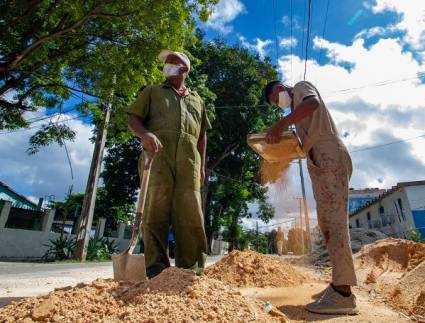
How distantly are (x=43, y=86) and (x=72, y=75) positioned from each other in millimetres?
784

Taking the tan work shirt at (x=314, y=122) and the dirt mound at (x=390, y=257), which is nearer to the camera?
the tan work shirt at (x=314, y=122)

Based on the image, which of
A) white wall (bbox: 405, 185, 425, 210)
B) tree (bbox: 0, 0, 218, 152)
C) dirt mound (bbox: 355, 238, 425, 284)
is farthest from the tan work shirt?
white wall (bbox: 405, 185, 425, 210)

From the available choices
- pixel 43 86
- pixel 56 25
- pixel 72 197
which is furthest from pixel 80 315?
pixel 72 197

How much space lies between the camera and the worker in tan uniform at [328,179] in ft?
7.64

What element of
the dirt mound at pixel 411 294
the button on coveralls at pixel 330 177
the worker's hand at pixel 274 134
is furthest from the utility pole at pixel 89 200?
the dirt mound at pixel 411 294

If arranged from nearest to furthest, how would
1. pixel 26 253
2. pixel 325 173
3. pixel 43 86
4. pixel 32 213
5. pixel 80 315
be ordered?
pixel 80 315 → pixel 325 173 → pixel 43 86 → pixel 26 253 → pixel 32 213

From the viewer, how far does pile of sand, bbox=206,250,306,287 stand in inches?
159

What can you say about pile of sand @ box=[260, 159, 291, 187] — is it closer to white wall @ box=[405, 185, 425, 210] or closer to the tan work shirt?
the tan work shirt

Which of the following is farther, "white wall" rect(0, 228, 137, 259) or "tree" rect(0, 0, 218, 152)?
"white wall" rect(0, 228, 137, 259)

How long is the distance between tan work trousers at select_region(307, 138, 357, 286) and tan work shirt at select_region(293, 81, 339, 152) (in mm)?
52

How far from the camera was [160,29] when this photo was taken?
782cm

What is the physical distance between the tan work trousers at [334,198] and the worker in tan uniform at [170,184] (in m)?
0.94

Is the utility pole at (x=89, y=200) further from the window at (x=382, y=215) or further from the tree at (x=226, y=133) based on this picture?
the window at (x=382, y=215)

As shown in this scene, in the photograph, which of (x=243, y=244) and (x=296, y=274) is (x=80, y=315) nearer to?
(x=296, y=274)
